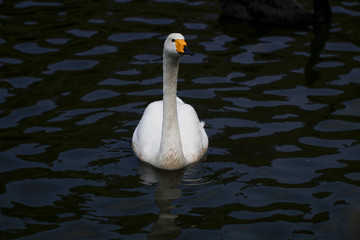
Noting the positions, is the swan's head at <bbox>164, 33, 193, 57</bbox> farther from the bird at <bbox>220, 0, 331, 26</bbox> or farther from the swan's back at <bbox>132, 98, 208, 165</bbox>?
the bird at <bbox>220, 0, 331, 26</bbox>

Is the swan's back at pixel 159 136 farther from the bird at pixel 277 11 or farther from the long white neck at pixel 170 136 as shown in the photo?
the bird at pixel 277 11

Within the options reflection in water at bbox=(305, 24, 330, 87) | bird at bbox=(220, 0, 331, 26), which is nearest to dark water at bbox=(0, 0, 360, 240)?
reflection in water at bbox=(305, 24, 330, 87)

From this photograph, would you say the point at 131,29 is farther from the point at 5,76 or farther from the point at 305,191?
the point at 305,191

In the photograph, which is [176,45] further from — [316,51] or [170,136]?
[316,51]

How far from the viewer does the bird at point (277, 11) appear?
14223 mm

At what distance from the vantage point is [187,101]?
35.0 ft

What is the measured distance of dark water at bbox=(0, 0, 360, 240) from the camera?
7008 mm

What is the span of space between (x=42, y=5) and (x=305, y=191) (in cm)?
1011

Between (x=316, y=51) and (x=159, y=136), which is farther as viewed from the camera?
(x=316, y=51)

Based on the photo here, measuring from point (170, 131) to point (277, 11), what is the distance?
286 inches

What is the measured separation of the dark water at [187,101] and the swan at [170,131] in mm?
201

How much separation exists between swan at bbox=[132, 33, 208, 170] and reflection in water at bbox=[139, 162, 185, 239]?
104 millimetres

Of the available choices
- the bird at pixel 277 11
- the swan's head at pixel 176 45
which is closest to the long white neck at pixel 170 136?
the swan's head at pixel 176 45

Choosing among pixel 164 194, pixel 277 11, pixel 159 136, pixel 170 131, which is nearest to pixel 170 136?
pixel 170 131
